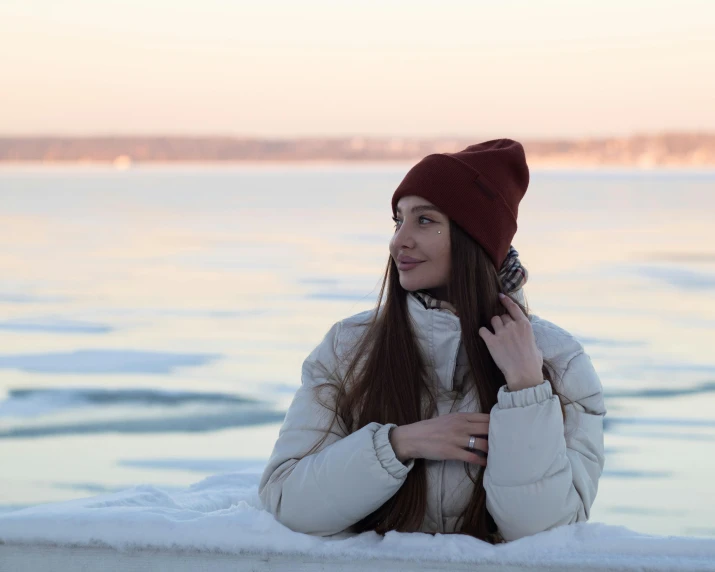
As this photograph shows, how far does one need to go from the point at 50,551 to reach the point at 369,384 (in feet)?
2.50

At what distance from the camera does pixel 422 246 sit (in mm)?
2531

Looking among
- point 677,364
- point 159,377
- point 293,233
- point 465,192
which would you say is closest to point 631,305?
point 677,364

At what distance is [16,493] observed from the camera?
17.1 feet

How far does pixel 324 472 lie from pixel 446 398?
1.19 feet

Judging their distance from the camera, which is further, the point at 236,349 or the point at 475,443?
the point at 236,349

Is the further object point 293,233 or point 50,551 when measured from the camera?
point 293,233

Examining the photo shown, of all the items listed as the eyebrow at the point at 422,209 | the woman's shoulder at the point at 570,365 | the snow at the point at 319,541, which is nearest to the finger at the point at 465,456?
the snow at the point at 319,541

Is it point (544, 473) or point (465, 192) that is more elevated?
point (465, 192)

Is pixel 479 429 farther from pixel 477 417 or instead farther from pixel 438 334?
pixel 438 334


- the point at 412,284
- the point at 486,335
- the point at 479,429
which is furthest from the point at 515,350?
the point at 412,284

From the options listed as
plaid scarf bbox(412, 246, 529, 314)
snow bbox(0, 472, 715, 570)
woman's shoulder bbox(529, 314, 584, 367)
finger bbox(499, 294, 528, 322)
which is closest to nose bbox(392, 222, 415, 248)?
plaid scarf bbox(412, 246, 529, 314)

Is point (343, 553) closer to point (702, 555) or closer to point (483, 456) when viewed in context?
point (483, 456)

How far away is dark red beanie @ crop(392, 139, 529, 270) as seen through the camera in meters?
2.54

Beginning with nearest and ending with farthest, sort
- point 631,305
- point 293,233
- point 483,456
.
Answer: point 483,456 < point 631,305 < point 293,233
